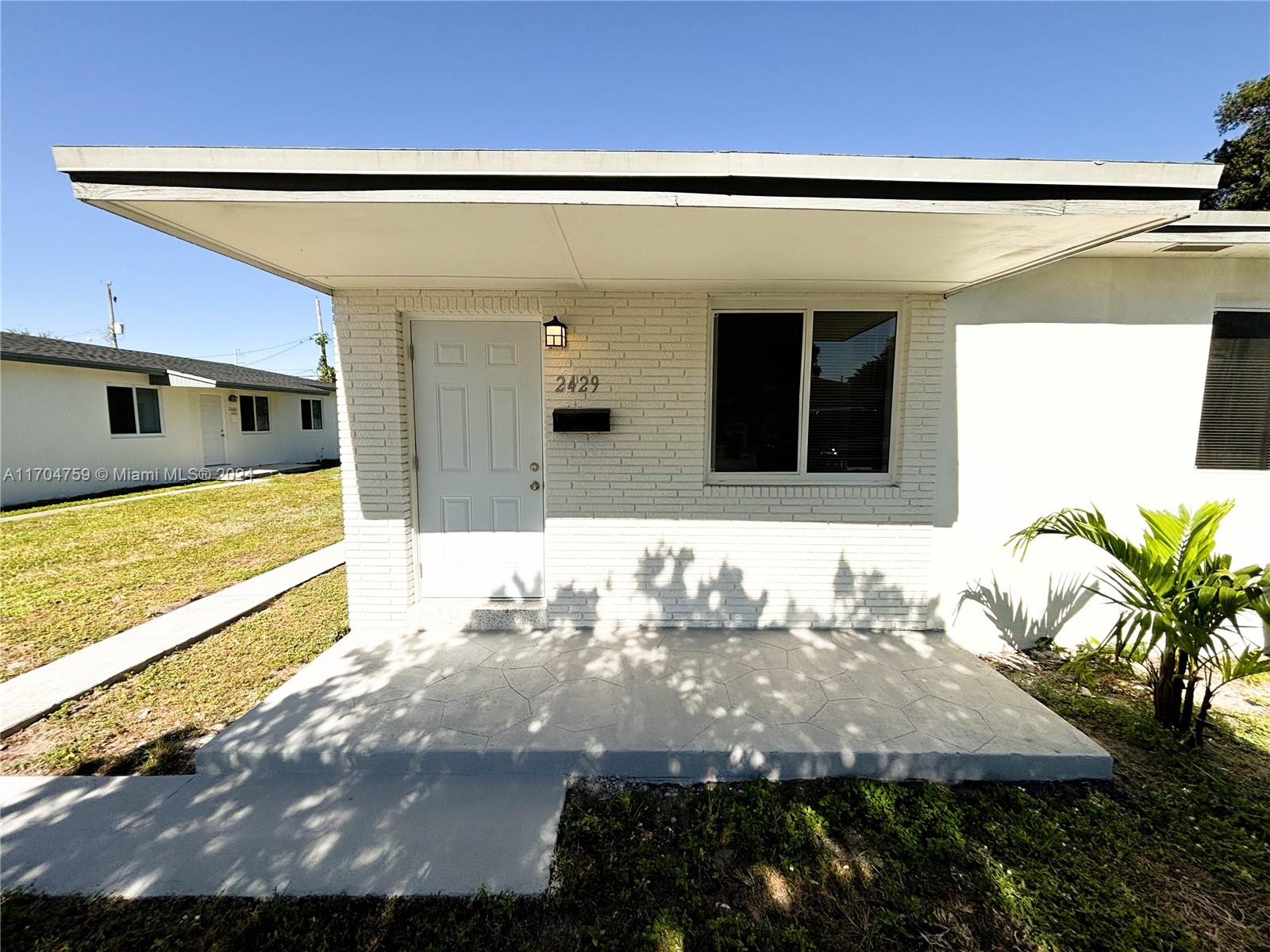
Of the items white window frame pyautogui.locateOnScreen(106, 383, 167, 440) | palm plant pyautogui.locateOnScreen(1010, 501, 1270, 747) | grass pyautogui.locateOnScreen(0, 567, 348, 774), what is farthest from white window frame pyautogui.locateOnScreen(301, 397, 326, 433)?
palm plant pyautogui.locateOnScreen(1010, 501, 1270, 747)

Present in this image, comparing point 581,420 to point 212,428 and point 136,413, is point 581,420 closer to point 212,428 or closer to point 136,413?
point 136,413

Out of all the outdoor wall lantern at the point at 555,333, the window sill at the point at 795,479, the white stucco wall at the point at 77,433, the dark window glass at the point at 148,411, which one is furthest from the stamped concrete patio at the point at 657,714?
the dark window glass at the point at 148,411

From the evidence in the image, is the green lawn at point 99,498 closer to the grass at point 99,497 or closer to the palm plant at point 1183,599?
the grass at point 99,497

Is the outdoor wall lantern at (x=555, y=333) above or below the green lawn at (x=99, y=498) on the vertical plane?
above

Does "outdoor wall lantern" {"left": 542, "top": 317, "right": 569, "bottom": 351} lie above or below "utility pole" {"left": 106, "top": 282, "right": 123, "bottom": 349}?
below

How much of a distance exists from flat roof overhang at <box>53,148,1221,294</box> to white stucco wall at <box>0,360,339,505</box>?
42.4ft

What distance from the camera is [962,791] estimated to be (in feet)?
8.50

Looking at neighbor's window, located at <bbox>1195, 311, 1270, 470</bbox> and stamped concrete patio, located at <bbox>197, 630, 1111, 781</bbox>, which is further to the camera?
neighbor's window, located at <bbox>1195, 311, 1270, 470</bbox>

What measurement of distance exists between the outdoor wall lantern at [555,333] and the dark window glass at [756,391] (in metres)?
1.21

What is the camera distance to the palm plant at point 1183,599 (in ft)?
8.75

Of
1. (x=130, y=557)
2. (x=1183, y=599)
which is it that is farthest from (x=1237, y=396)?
(x=130, y=557)

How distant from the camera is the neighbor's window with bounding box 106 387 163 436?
483 inches

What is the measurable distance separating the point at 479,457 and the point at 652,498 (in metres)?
1.46

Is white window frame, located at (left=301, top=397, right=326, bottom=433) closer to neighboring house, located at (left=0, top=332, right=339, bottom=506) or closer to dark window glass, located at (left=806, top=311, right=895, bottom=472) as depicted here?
neighboring house, located at (left=0, top=332, right=339, bottom=506)
